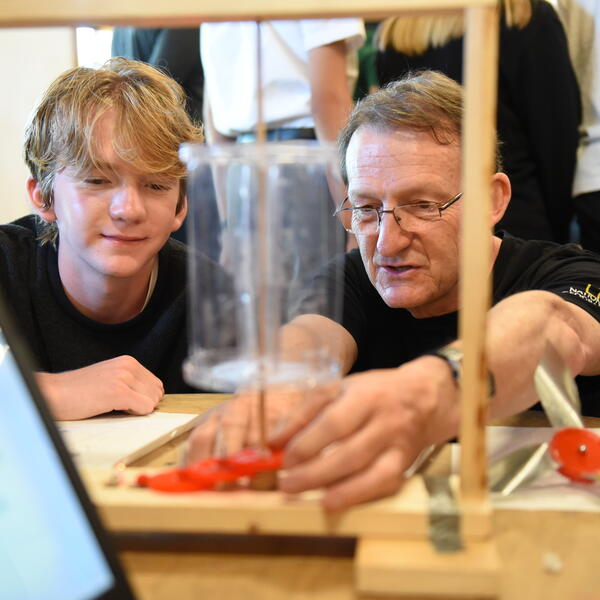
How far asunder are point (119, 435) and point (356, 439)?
445 mm

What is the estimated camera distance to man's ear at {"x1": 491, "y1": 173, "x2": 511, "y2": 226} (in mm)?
1391

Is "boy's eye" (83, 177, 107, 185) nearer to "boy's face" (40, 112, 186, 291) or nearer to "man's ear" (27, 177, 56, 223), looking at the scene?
"boy's face" (40, 112, 186, 291)

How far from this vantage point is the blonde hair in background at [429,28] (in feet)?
5.77

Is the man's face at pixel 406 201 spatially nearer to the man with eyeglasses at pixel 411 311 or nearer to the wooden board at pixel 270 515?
the man with eyeglasses at pixel 411 311

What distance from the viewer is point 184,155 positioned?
664mm

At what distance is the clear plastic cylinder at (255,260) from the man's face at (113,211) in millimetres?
626

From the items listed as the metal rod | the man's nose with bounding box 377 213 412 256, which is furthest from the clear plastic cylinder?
the man's nose with bounding box 377 213 412 256

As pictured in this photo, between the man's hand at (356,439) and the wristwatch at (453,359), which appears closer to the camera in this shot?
the man's hand at (356,439)

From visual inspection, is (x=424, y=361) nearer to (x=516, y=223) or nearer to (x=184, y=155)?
(x=184, y=155)

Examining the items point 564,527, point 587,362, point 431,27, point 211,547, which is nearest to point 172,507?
point 211,547

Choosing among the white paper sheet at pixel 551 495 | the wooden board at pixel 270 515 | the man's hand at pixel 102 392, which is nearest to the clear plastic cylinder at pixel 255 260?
the wooden board at pixel 270 515

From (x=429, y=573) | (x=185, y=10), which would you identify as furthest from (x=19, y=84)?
(x=429, y=573)

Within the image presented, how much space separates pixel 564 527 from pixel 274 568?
27 centimetres

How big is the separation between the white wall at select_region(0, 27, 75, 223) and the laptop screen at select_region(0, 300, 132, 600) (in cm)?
264
